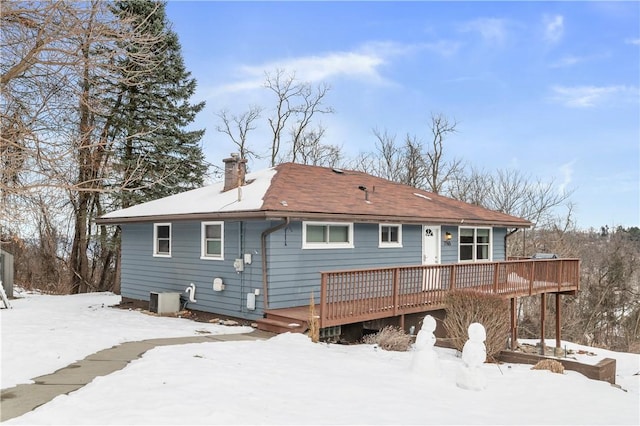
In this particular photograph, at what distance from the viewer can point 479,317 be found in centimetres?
922

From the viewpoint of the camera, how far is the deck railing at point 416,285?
9320mm

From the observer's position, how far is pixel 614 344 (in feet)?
79.3

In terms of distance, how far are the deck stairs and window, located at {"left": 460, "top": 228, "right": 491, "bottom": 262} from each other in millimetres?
7257

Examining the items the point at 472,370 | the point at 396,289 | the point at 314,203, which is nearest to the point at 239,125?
the point at 314,203

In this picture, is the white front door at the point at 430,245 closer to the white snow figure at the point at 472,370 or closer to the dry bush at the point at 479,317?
the dry bush at the point at 479,317

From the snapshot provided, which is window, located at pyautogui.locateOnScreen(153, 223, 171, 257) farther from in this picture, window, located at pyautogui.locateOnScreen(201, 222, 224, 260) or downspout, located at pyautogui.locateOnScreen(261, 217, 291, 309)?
downspout, located at pyautogui.locateOnScreen(261, 217, 291, 309)

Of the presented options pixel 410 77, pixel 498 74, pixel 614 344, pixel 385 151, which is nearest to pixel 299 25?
pixel 410 77

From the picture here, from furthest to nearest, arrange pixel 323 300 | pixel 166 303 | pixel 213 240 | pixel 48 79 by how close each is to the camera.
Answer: pixel 166 303 → pixel 213 240 → pixel 48 79 → pixel 323 300

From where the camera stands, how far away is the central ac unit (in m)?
11.4

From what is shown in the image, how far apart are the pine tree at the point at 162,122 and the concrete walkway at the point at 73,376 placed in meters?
12.0

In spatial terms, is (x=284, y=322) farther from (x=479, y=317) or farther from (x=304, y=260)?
(x=479, y=317)

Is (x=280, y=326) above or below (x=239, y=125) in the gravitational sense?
below

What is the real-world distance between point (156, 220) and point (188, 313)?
2546 millimetres

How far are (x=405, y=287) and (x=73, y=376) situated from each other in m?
7.07
